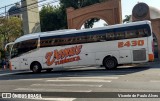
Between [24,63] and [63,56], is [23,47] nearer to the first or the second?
[24,63]

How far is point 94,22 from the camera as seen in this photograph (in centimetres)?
6044

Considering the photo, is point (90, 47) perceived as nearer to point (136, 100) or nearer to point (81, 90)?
point (81, 90)

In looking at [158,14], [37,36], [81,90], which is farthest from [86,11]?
[81,90]

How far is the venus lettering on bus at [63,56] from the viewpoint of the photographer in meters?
21.3

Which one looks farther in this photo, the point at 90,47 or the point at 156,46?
the point at 156,46

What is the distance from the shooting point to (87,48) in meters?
20.9

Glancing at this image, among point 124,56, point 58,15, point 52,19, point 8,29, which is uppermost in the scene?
point 58,15

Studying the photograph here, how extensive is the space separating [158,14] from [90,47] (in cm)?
1678

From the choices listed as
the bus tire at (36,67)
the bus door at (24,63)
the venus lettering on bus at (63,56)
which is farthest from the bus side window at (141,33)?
the bus door at (24,63)

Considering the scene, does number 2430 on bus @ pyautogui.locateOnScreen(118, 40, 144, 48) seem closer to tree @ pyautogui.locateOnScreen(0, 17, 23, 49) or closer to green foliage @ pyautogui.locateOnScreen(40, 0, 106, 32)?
tree @ pyautogui.locateOnScreen(0, 17, 23, 49)

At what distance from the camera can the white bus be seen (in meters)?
19.2

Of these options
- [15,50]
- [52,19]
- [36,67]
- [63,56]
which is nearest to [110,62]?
[63,56]

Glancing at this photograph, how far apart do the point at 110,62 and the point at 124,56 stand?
3.65ft

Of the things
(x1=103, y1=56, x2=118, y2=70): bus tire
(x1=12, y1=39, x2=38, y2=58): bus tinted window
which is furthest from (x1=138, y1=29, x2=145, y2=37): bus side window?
(x1=12, y1=39, x2=38, y2=58): bus tinted window
